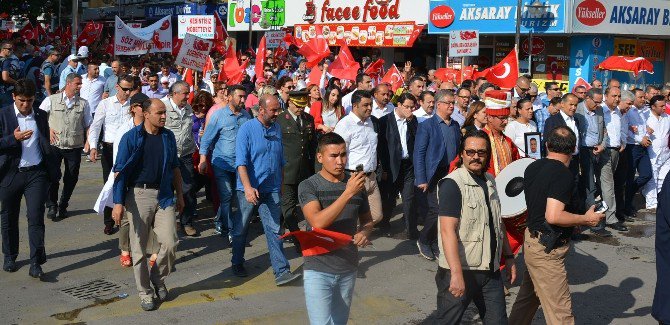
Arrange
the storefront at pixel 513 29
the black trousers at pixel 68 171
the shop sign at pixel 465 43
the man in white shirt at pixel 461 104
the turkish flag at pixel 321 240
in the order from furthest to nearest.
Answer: the storefront at pixel 513 29 < the shop sign at pixel 465 43 < the man in white shirt at pixel 461 104 < the black trousers at pixel 68 171 < the turkish flag at pixel 321 240

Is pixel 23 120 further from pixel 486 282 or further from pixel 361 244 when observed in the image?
pixel 486 282

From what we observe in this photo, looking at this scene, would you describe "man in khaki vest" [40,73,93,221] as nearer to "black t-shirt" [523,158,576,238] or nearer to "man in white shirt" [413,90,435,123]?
"man in white shirt" [413,90,435,123]

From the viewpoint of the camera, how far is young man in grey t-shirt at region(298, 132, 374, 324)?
16.7ft

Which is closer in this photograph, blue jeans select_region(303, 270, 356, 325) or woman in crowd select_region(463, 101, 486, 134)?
blue jeans select_region(303, 270, 356, 325)

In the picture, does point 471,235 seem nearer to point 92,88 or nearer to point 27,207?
point 27,207

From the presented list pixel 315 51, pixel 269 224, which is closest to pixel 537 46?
pixel 315 51

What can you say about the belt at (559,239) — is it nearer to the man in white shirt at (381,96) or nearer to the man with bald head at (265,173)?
the man with bald head at (265,173)

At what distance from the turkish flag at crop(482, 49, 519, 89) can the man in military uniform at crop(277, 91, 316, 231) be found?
661 cm

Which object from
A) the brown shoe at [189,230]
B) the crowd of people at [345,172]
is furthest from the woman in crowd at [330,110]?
the brown shoe at [189,230]

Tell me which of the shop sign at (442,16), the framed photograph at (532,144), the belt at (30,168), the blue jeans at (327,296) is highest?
the shop sign at (442,16)

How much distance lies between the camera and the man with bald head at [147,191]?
6.91 metres

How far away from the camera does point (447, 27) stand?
2412 cm

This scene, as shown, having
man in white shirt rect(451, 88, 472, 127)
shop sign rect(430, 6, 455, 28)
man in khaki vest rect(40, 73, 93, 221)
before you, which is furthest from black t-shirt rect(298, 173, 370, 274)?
shop sign rect(430, 6, 455, 28)

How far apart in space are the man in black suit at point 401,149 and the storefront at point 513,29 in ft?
36.5
